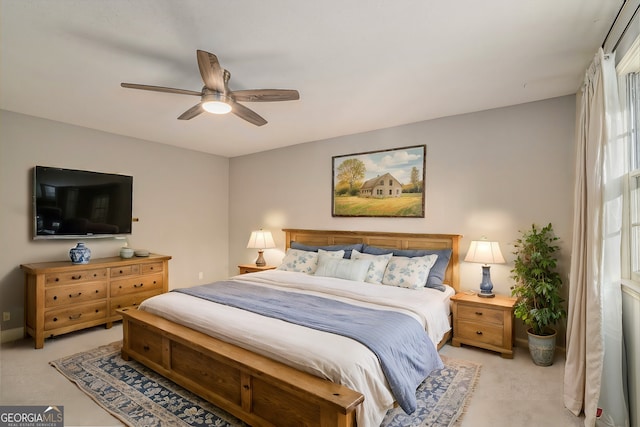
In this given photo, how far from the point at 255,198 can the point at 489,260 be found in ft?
12.7

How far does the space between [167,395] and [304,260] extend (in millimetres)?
2211

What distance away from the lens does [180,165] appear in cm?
530

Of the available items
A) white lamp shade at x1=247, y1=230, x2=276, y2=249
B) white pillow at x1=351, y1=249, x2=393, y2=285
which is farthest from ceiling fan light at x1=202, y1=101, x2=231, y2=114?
white lamp shade at x1=247, y1=230, x2=276, y2=249

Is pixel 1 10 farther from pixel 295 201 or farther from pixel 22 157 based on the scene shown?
pixel 295 201

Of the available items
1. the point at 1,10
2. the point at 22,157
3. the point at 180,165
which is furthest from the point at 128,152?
the point at 1,10

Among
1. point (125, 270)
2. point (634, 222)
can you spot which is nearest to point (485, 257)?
point (634, 222)

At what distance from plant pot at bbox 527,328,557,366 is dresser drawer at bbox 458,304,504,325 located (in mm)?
311

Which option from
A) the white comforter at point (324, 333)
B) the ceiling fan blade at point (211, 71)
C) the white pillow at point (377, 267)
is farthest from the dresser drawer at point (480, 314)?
the ceiling fan blade at point (211, 71)

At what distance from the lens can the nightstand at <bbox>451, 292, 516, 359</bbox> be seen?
122 inches

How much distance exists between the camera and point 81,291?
12.3 ft

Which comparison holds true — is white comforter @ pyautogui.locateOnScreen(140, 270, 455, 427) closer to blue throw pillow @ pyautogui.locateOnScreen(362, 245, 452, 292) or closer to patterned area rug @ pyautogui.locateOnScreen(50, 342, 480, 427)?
blue throw pillow @ pyautogui.locateOnScreen(362, 245, 452, 292)

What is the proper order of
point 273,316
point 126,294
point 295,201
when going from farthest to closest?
point 295,201 < point 126,294 < point 273,316

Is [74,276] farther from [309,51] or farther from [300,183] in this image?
[309,51]

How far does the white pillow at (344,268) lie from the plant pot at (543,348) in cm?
172
